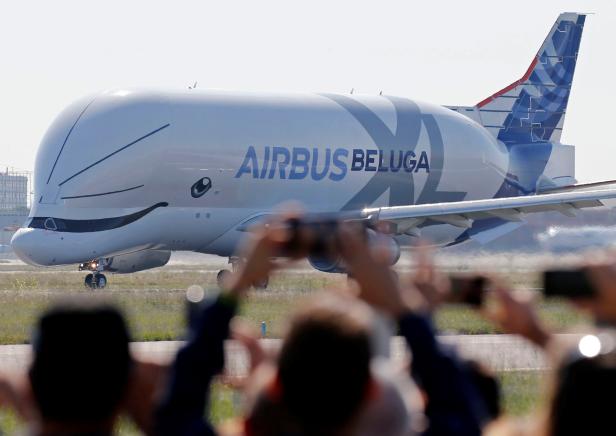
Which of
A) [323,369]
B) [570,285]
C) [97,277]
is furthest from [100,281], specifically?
[323,369]

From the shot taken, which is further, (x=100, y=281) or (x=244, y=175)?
(x=100, y=281)

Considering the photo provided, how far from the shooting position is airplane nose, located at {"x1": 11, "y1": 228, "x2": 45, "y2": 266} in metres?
33.9

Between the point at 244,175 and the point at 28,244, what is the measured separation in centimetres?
559

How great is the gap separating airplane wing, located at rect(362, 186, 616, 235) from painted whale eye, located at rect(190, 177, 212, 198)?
13.8 ft

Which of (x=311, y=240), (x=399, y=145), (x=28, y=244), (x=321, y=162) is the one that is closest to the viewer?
(x=311, y=240)

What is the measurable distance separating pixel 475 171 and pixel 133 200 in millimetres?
10658

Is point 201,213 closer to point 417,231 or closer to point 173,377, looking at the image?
point 417,231

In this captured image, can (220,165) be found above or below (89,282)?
above

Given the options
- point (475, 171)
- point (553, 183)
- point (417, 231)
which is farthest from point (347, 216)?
point (553, 183)

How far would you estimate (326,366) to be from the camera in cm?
401

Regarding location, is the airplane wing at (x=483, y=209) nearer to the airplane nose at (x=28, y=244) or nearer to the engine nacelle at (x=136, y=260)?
the engine nacelle at (x=136, y=260)

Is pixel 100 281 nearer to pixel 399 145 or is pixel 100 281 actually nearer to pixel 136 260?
pixel 136 260

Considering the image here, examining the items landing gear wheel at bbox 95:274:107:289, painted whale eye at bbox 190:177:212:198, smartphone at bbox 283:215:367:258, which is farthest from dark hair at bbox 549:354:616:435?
landing gear wheel at bbox 95:274:107:289

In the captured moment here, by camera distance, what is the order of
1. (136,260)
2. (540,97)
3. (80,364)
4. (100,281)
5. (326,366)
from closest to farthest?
(326,366)
(80,364)
(100,281)
(136,260)
(540,97)
